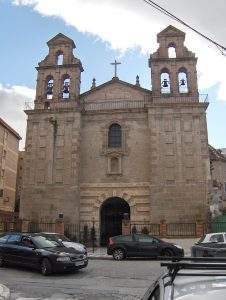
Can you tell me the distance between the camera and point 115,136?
1277 inches

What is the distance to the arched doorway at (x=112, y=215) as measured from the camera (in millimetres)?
30609

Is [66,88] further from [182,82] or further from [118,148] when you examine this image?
[182,82]

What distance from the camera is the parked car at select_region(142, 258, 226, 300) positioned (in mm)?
2768

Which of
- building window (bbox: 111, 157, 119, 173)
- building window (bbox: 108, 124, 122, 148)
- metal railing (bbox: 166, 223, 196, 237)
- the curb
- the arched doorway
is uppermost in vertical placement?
building window (bbox: 108, 124, 122, 148)

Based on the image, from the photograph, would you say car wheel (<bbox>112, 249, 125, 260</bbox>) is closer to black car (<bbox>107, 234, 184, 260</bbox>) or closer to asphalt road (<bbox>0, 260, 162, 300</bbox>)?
black car (<bbox>107, 234, 184, 260</bbox>)

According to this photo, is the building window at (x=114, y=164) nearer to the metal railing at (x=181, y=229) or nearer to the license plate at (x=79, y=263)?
the metal railing at (x=181, y=229)

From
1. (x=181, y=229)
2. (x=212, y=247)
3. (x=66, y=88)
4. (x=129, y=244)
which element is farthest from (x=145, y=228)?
(x=66, y=88)

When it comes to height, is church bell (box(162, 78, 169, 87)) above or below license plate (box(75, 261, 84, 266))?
above

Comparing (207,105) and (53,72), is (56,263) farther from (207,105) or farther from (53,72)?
(53,72)

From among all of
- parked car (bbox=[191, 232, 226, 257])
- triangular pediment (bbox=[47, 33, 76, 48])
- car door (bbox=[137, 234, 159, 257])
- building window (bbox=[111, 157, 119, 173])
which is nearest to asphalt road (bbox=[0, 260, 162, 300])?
parked car (bbox=[191, 232, 226, 257])

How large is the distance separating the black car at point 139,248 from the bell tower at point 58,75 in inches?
616

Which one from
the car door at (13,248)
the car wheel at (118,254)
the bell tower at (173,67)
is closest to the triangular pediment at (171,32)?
the bell tower at (173,67)

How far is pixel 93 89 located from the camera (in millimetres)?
33500

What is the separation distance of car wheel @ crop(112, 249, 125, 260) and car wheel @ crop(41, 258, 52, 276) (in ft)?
22.5
